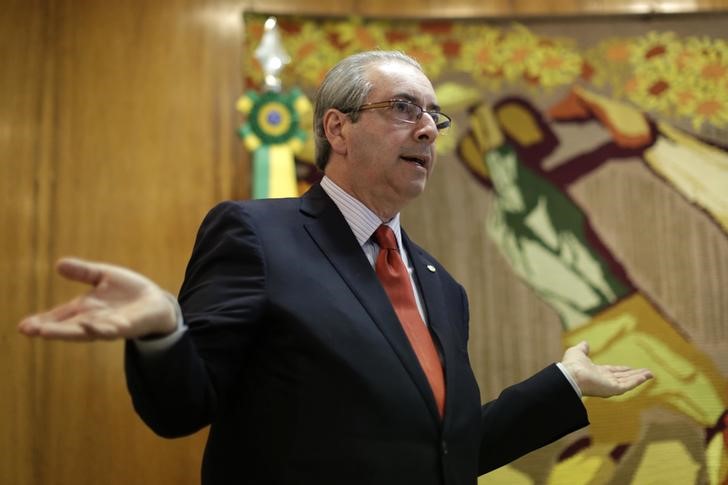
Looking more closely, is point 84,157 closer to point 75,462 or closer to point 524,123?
point 75,462

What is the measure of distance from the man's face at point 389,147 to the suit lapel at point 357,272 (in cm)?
10

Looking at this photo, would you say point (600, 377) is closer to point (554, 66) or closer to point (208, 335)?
point (208, 335)

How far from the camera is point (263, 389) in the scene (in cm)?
119

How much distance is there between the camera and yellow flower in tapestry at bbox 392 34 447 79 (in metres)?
2.85

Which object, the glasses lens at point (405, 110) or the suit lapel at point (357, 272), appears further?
the glasses lens at point (405, 110)

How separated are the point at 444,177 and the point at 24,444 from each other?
1.67 m

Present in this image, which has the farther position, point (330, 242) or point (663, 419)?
point (663, 419)

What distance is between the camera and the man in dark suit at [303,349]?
39.7 inches

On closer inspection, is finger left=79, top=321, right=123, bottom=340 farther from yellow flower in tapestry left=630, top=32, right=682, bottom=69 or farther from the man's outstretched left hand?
yellow flower in tapestry left=630, top=32, right=682, bottom=69

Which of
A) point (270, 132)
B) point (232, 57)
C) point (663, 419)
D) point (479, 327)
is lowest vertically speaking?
point (663, 419)

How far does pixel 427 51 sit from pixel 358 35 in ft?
0.87

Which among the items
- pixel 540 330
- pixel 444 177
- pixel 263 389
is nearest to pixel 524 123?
pixel 444 177

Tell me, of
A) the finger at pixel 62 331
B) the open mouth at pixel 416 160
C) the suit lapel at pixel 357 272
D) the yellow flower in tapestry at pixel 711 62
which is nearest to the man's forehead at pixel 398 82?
the open mouth at pixel 416 160

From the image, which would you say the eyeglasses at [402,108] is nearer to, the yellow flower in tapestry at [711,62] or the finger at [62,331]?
the finger at [62,331]
